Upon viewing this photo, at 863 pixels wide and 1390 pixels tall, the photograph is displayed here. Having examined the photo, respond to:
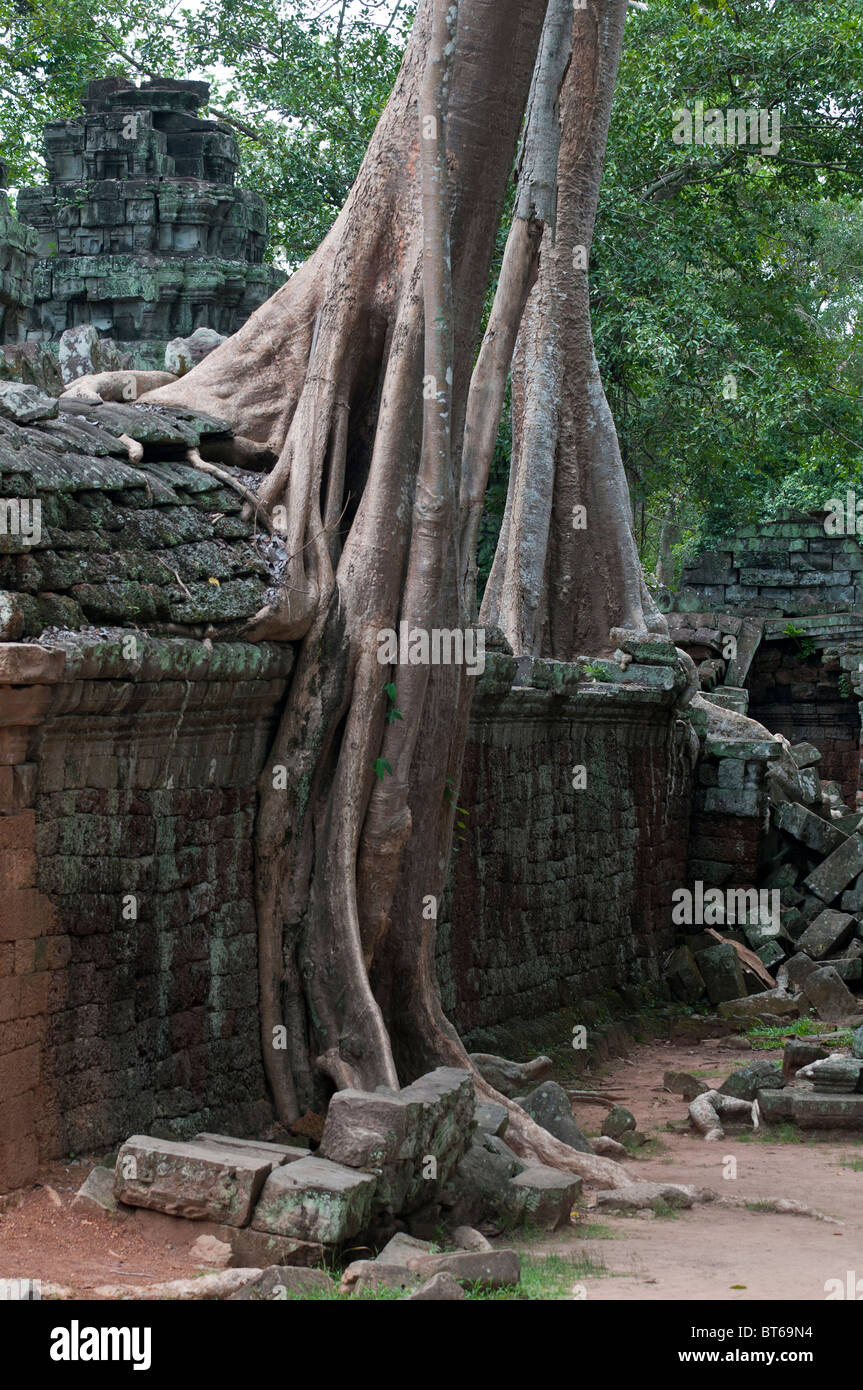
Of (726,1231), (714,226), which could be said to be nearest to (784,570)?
(714,226)

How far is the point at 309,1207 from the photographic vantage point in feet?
16.5

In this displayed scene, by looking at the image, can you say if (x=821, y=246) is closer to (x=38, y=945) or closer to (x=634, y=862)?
(x=634, y=862)

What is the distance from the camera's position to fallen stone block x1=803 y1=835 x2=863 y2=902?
42.9ft

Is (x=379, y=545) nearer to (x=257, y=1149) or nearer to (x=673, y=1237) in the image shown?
(x=257, y=1149)

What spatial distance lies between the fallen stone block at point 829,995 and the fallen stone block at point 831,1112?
3.26 m

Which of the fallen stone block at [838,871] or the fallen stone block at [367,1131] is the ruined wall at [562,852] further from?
the fallen stone block at [367,1131]

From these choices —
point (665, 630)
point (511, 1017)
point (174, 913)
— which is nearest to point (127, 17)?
point (665, 630)

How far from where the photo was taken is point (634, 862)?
11.8 meters

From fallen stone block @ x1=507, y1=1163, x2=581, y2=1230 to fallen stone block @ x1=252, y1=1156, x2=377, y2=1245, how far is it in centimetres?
98

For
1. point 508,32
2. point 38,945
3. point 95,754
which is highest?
point 508,32

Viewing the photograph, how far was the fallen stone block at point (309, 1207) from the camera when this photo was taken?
4.99 metres

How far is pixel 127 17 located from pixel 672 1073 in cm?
1592

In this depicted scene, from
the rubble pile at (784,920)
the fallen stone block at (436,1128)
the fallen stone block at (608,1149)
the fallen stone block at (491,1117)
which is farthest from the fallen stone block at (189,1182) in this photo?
the rubble pile at (784,920)

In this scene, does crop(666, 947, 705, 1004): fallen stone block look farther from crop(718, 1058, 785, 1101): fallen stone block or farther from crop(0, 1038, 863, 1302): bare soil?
crop(0, 1038, 863, 1302): bare soil
